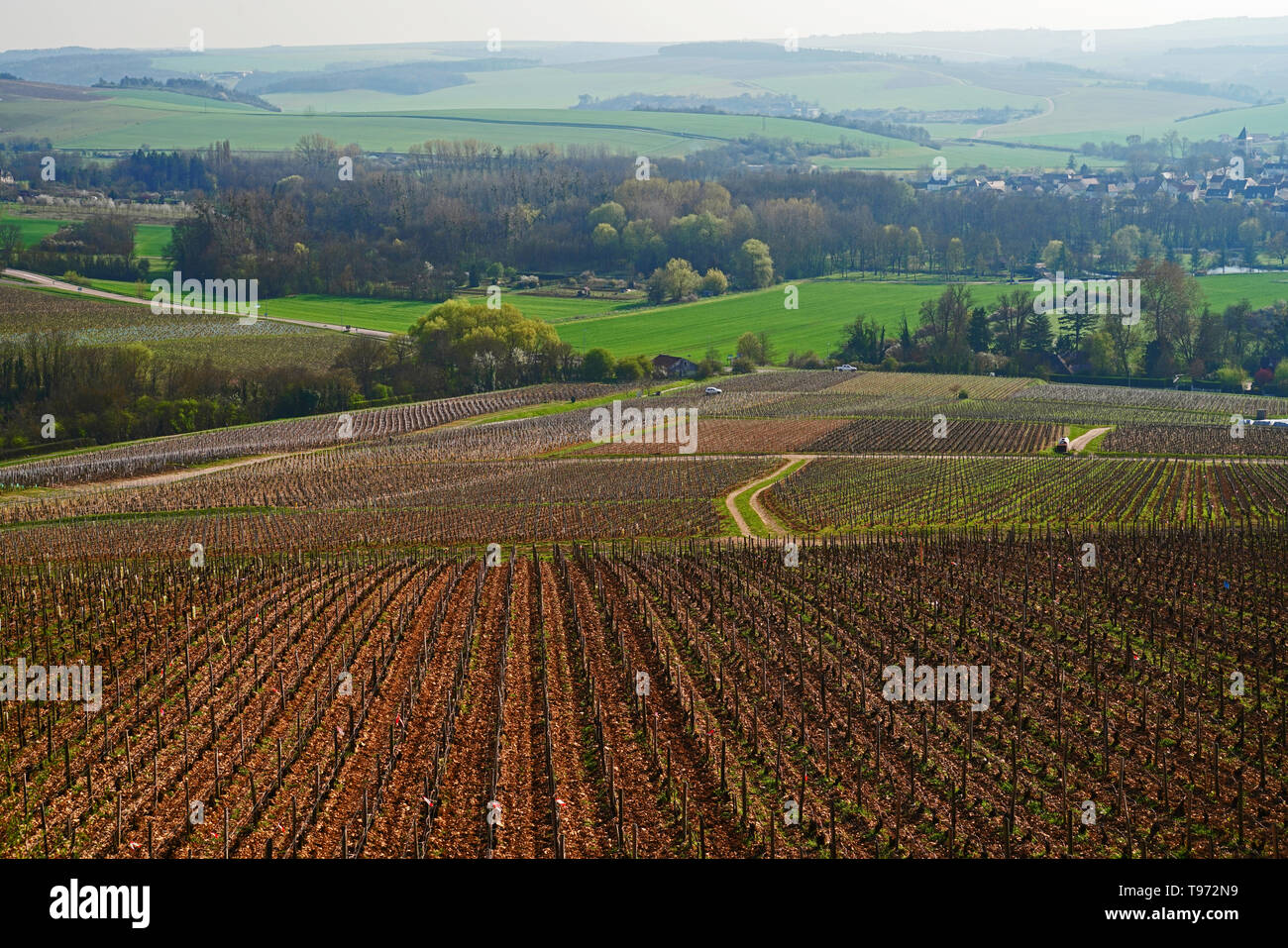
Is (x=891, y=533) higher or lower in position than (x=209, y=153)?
lower

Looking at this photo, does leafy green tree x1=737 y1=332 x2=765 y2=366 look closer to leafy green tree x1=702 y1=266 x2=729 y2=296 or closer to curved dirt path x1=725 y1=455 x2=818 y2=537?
leafy green tree x1=702 y1=266 x2=729 y2=296

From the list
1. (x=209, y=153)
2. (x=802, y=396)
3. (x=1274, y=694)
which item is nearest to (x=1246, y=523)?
(x=1274, y=694)

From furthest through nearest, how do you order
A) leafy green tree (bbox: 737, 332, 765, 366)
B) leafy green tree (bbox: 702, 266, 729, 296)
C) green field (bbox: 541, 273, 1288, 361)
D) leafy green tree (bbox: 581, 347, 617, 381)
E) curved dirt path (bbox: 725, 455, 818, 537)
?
1. leafy green tree (bbox: 702, 266, 729, 296)
2. green field (bbox: 541, 273, 1288, 361)
3. leafy green tree (bbox: 737, 332, 765, 366)
4. leafy green tree (bbox: 581, 347, 617, 381)
5. curved dirt path (bbox: 725, 455, 818, 537)

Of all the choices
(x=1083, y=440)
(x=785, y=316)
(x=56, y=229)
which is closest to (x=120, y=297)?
(x=56, y=229)

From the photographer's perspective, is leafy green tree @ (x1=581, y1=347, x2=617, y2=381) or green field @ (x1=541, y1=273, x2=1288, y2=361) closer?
leafy green tree @ (x1=581, y1=347, x2=617, y2=381)

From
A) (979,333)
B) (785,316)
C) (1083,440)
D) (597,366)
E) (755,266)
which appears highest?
(755,266)

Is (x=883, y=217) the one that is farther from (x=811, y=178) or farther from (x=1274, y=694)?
(x=1274, y=694)

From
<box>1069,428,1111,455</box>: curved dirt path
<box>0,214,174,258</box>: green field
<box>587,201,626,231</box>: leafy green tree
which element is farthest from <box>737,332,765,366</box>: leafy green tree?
<box>0,214,174,258</box>: green field

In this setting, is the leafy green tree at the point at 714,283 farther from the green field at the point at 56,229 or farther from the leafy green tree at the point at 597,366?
the green field at the point at 56,229

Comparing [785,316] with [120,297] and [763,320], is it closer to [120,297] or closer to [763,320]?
[763,320]

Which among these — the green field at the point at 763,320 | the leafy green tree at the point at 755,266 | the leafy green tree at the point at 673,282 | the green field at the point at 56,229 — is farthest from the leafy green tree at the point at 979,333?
the green field at the point at 56,229

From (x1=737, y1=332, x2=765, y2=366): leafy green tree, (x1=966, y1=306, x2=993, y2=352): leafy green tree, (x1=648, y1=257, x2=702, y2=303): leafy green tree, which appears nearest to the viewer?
(x1=737, y1=332, x2=765, y2=366): leafy green tree
